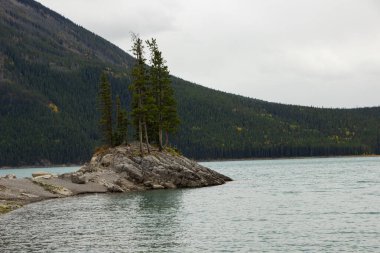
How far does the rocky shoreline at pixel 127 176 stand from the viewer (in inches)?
3270

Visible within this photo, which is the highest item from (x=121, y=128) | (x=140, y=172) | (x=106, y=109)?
(x=106, y=109)

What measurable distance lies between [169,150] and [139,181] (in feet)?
40.2

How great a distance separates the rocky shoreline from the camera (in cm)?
8306

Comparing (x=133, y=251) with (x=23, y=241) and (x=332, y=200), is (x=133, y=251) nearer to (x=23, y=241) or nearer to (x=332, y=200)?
(x=23, y=241)

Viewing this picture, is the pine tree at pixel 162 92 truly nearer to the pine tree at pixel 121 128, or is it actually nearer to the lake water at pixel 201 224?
the pine tree at pixel 121 128

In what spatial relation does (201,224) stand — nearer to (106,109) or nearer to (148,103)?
(148,103)

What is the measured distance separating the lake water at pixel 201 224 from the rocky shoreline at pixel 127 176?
40.1 feet

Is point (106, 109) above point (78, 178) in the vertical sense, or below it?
above

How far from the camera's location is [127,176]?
89.9 m

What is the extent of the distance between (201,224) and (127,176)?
147 ft

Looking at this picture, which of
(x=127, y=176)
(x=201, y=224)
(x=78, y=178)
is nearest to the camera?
(x=201, y=224)

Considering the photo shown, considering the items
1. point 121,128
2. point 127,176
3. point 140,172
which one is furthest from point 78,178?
point 121,128

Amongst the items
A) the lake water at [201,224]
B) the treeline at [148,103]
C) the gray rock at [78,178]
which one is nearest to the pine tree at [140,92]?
the treeline at [148,103]

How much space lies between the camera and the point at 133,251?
116ft
